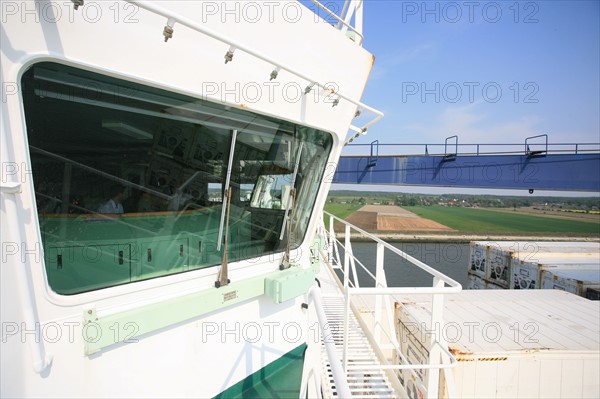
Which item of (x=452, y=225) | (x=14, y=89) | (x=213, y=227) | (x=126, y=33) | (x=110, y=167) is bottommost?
(x=452, y=225)

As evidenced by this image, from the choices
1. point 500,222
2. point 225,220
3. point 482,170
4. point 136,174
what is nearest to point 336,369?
point 225,220

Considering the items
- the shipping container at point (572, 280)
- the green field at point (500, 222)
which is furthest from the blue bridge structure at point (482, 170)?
the green field at point (500, 222)

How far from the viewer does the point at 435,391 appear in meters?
2.34

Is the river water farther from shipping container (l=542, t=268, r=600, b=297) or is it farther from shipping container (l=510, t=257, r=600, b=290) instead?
shipping container (l=542, t=268, r=600, b=297)

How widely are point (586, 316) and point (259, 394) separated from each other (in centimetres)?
732

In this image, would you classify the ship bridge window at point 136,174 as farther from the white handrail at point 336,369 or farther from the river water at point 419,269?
the river water at point 419,269

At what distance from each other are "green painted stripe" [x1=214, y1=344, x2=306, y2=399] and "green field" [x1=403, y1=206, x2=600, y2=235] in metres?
44.5

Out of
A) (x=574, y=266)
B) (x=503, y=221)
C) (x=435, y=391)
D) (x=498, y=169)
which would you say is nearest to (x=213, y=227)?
(x=435, y=391)

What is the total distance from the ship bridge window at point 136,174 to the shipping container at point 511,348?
128 inches

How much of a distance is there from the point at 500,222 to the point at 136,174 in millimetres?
54116

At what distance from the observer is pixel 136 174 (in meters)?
1.82

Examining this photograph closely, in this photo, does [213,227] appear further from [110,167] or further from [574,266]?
[574,266]

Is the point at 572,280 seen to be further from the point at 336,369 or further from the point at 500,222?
the point at 500,222

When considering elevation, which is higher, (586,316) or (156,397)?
(156,397)
